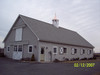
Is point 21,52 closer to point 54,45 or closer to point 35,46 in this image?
point 35,46

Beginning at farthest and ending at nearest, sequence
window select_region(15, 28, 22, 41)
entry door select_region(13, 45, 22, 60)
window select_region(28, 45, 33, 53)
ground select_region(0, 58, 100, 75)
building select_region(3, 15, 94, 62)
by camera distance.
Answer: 1. window select_region(15, 28, 22, 41)
2. entry door select_region(13, 45, 22, 60)
3. window select_region(28, 45, 33, 53)
4. building select_region(3, 15, 94, 62)
5. ground select_region(0, 58, 100, 75)

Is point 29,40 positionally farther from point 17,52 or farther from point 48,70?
point 48,70

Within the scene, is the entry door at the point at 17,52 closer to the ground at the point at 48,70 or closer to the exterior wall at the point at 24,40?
the exterior wall at the point at 24,40

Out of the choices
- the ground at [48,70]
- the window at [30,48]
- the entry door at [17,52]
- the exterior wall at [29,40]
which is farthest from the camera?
the entry door at [17,52]

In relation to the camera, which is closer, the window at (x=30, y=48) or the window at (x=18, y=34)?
the window at (x=30, y=48)

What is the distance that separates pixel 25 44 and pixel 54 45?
4.53m

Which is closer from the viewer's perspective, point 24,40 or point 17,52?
point 24,40

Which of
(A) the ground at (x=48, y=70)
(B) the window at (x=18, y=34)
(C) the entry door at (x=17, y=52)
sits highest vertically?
(B) the window at (x=18, y=34)

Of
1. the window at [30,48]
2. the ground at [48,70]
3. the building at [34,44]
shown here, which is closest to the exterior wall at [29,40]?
the building at [34,44]

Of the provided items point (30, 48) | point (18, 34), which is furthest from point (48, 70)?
point (18, 34)

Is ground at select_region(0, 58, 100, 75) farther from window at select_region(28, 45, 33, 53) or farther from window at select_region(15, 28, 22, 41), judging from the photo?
window at select_region(15, 28, 22, 41)

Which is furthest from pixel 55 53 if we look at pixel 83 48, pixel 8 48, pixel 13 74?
pixel 13 74

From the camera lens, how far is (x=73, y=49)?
2797 cm

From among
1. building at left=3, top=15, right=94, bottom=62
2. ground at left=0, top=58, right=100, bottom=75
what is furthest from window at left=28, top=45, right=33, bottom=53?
ground at left=0, top=58, right=100, bottom=75
